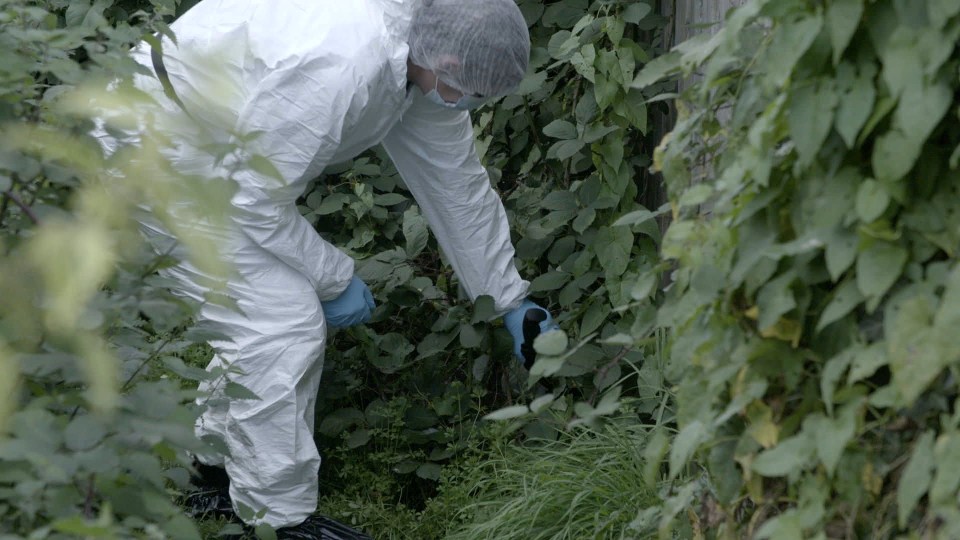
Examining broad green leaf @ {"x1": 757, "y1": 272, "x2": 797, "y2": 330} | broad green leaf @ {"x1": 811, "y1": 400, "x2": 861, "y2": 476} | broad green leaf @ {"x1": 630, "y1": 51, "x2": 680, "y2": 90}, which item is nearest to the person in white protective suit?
broad green leaf @ {"x1": 630, "y1": 51, "x2": 680, "y2": 90}

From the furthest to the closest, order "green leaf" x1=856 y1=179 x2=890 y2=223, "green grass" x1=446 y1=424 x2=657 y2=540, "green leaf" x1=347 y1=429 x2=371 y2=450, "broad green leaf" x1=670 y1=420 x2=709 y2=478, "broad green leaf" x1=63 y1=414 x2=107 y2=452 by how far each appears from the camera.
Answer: "green leaf" x1=347 y1=429 x2=371 y2=450
"green grass" x1=446 y1=424 x2=657 y2=540
"broad green leaf" x1=670 y1=420 x2=709 y2=478
"broad green leaf" x1=63 y1=414 x2=107 y2=452
"green leaf" x1=856 y1=179 x2=890 y2=223

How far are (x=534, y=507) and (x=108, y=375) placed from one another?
1.68 meters

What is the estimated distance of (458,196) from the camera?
11.5 ft

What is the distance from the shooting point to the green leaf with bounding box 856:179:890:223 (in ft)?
4.59

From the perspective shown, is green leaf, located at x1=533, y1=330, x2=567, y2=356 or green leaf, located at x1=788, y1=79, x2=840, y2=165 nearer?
green leaf, located at x1=788, y1=79, x2=840, y2=165

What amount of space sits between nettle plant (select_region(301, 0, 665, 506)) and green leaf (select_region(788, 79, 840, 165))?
1.86 meters

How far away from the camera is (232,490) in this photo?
3205 millimetres

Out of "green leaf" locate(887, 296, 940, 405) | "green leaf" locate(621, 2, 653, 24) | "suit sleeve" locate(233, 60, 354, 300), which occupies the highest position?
"green leaf" locate(887, 296, 940, 405)

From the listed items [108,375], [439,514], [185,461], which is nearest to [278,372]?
[439,514]

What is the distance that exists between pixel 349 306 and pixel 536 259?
756mm

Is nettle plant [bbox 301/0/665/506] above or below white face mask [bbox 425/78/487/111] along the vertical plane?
below

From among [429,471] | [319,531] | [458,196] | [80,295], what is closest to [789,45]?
[80,295]

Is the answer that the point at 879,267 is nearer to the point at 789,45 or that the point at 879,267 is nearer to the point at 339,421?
the point at 789,45

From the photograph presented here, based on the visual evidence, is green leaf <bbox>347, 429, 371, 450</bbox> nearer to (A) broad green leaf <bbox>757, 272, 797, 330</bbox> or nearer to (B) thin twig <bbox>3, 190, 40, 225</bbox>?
(B) thin twig <bbox>3, 190, 40, 225</bbox>
